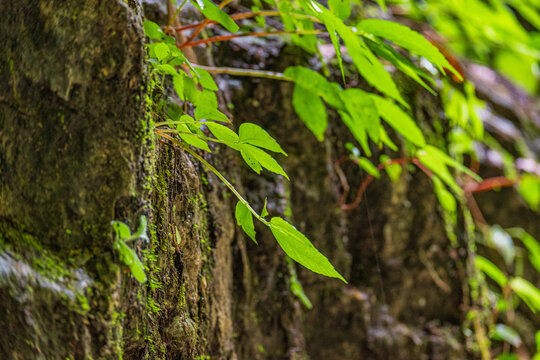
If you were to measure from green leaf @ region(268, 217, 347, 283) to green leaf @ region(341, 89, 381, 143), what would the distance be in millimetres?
382

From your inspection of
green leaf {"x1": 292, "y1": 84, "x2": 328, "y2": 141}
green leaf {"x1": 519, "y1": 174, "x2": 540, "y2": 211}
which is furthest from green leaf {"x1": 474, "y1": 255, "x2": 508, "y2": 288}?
green leaf {"x1": 292, "y1": 84, "x2": 328, "y2": 141}

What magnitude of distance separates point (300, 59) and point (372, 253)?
0.64m

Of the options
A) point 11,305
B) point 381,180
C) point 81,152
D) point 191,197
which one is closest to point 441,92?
point 381,180

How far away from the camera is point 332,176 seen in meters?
1.30

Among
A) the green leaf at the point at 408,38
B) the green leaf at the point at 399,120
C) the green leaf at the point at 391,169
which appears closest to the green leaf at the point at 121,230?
the green leaf at the point at 408,38

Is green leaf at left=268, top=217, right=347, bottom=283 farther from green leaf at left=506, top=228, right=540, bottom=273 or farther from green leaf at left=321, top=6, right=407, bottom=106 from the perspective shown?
green leaf at left=506, top=228, right=540, bottom=273

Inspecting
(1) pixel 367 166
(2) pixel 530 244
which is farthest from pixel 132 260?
(2) pixel 530 244

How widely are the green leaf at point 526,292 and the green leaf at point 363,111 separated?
3.56 feet

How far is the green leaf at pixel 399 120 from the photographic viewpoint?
0.94 metres

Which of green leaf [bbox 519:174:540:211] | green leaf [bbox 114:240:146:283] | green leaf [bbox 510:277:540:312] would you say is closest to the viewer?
green leaf [bbox 114:240:146:283]

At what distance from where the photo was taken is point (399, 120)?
954mm

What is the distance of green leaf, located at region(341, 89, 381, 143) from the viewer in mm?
885

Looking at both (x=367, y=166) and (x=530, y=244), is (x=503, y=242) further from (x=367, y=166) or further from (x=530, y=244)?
(x=367, y=166)

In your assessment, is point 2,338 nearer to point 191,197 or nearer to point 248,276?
point 191,197
